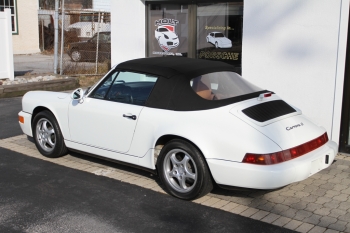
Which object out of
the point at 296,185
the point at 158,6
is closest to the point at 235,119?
the point at 296,185

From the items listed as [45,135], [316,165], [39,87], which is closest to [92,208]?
[45,135]

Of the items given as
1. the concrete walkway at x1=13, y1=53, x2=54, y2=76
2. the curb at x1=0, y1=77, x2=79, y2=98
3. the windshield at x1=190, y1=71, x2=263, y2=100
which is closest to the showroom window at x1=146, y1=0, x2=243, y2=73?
the windshield at x1=190, y1=71, x2=263, y2=100

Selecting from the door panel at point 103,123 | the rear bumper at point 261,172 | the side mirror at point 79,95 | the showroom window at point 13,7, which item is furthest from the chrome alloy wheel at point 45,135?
the showroom window at point 13,7

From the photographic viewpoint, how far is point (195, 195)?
5.24 metres

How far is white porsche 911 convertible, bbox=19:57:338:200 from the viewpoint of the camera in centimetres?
492

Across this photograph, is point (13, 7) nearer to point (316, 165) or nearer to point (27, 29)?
point (27, 29)

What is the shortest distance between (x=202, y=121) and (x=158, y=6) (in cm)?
537

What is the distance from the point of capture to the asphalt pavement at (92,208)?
4691 millimetres

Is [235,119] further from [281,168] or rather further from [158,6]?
[158,6]

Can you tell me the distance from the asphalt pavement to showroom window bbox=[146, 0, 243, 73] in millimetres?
4119

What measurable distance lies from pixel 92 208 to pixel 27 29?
73.6 feet

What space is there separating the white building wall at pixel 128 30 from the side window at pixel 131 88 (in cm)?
393

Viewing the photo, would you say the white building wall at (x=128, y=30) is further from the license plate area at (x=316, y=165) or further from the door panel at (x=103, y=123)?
the license plate area at (x=316, y=165)

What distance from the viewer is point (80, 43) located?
2056 centimetres
